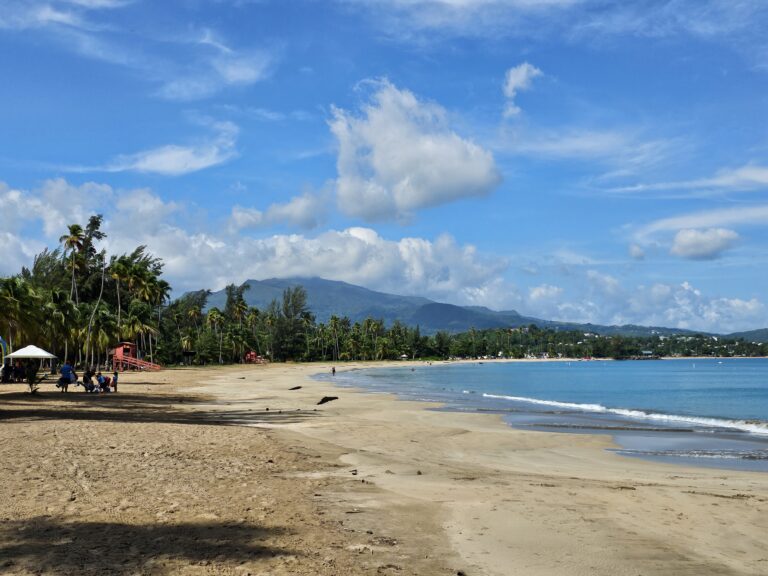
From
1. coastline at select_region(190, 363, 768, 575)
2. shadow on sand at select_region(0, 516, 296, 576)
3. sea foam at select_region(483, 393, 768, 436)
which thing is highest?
shadow on sand at select_region(0, 516, 296, 576)

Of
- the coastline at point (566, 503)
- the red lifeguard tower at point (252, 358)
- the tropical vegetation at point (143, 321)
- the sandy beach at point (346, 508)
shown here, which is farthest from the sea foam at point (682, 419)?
the red lifeguard tower at point (252, 358)

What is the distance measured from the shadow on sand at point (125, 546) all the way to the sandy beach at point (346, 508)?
29 mm

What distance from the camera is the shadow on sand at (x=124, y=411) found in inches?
859

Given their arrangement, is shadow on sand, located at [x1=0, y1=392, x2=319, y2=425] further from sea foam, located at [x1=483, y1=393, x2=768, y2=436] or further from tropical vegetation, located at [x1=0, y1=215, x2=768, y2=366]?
sea foam, located at [x1=483, y1=393, x2=768, y2=436]

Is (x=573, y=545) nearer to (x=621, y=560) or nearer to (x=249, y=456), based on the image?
(x=621, y=560)

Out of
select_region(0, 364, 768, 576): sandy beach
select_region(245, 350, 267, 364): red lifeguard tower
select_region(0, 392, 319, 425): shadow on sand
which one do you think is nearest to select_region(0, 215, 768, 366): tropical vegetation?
select_region(245, 350, 267, 364): red lifeguard tower

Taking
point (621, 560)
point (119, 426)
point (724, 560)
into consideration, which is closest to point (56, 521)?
point (621, 560)

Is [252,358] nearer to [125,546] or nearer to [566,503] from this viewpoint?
[566,503]

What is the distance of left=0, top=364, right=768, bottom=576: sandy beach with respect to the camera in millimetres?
7035

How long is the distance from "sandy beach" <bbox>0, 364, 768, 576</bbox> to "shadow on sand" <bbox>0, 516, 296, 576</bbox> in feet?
0.10

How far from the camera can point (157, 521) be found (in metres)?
8.16

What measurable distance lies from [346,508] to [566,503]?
11.9 ft

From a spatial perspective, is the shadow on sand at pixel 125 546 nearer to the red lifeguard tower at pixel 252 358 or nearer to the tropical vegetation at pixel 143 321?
the tropical vegetation at pixel 143 321

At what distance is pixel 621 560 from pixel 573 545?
675 mm
